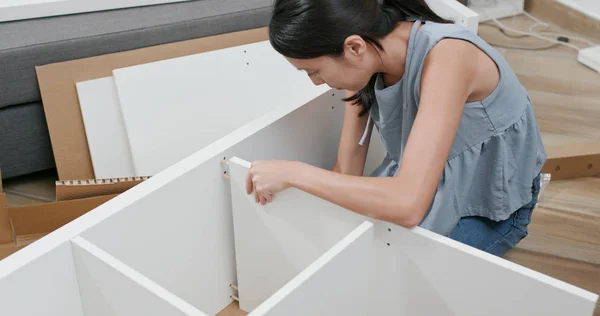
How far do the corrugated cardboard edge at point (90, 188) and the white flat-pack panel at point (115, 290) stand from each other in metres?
0.56

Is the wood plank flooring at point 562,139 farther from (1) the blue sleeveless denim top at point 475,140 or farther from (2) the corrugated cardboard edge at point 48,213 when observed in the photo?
(2) the corrugated cardboard edge at point 48,213

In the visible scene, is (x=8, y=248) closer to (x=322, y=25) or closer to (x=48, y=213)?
(x=48, y=213)

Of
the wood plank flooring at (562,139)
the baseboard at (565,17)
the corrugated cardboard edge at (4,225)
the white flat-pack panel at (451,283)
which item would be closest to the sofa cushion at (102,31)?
the corrugated cardboard edge at (4,225)

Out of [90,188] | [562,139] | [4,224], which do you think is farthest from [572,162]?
[4,224]

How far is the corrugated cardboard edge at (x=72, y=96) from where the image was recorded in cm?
189

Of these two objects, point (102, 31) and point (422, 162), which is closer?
point (422, 162)

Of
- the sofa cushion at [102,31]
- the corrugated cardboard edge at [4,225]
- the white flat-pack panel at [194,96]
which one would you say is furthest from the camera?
the white flat-pack panel at [194,96]

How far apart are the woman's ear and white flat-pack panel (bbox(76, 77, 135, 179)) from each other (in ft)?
3.47

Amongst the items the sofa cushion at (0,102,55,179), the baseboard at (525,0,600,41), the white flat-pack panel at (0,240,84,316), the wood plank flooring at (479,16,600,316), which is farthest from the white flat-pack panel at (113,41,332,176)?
the baseboard at (525,0,600,41)

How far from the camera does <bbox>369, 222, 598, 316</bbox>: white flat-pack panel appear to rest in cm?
96

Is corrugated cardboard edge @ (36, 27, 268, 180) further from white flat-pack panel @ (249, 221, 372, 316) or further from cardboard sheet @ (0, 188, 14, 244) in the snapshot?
white flat-pack panel @ (249, 221, 372, 316)

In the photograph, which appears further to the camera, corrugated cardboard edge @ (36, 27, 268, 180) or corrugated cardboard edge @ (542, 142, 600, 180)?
corrugated cardboard edge @ (542, 142, 600, 180)

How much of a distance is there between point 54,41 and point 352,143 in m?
0.98

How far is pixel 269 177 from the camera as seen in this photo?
3.76 ft
